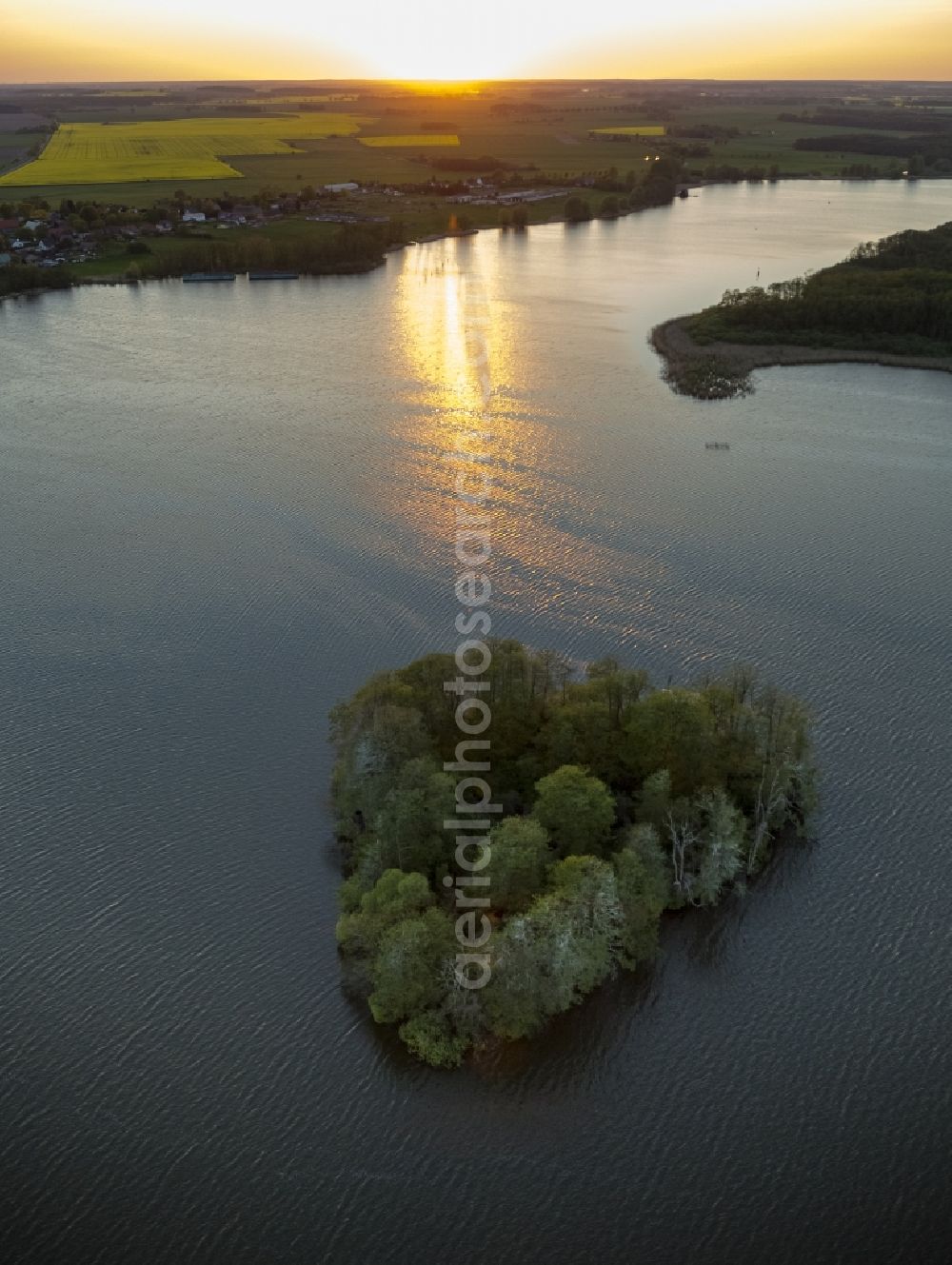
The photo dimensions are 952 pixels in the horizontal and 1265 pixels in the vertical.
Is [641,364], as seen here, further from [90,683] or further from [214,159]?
[214,159]

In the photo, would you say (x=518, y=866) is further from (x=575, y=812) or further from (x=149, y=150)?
(x=149, y=150)

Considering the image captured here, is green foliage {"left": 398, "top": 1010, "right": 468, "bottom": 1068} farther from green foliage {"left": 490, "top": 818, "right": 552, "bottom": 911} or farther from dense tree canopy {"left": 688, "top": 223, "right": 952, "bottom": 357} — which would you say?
dense tree canopy {"left": 688, "top": 223, "right": 952, "bottom": 357}

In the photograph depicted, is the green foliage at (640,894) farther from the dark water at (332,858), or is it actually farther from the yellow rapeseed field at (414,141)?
the yellow rapeseed field at (414,141)

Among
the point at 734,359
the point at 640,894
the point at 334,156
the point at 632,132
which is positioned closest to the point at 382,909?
the point at 640,894

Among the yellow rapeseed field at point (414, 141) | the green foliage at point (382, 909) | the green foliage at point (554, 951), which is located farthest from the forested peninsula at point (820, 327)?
the yellow rapeseed field at point (414, 141)

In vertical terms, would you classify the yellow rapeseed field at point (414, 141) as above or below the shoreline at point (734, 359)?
above
